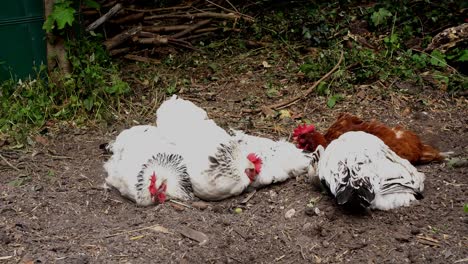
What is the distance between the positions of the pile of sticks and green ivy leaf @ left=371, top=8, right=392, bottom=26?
1456 millimetres

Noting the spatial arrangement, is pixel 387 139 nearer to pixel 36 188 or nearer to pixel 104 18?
pixel 36 188

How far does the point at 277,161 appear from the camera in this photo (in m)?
3.88

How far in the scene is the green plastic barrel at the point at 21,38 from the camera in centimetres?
521

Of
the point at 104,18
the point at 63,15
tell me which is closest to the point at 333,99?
the point at 104,18

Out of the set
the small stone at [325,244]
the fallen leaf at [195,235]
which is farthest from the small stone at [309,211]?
the fallen leaf at [195,235]

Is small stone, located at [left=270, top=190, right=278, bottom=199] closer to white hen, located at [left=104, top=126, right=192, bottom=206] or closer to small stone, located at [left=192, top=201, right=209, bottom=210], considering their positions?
small stone, located at [left=192, top=201, right=209, bottom=210]

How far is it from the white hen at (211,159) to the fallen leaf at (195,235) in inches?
14.4

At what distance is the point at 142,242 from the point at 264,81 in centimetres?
288

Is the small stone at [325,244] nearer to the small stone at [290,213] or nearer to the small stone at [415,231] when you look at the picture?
A: the small stone at [290,213]

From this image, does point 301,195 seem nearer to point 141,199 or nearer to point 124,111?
point 141,199

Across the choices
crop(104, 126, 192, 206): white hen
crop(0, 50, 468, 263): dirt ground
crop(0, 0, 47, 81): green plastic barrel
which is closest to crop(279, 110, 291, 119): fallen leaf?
crop(0, 50, 468, 263): dirt ground

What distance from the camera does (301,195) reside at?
3689 millimetres

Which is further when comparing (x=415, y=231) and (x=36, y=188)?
(x=36, y=188)

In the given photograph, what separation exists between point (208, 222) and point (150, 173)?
1.67ft
